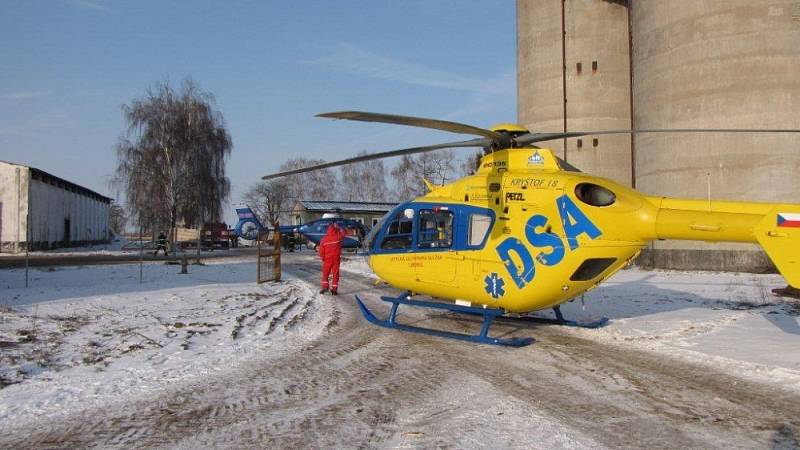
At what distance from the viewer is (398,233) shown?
1034 centimetres

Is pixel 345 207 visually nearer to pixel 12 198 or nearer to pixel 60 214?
pixel 60 214

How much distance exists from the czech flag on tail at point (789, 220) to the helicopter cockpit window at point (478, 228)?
3.79 metres

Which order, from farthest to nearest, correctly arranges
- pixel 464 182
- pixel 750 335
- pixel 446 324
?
pixel 446 324 < pixel 464 182 < pixel 750 335

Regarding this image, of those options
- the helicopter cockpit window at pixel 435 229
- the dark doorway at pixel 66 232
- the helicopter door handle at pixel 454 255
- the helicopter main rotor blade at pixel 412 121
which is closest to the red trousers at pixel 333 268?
the helicopter cockpit window at pixel 435 229

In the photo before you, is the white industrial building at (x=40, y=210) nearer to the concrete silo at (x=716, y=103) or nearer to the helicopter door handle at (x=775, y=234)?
the concrete silo at (x=716, y=103)

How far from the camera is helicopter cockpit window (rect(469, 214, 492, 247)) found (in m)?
8.99

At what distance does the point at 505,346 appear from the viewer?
8.30 meters

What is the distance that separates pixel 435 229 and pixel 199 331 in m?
4.12

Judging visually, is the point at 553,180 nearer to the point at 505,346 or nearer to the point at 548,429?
the point at 505,346

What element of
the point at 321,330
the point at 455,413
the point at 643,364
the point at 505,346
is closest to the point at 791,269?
the point at 643,364

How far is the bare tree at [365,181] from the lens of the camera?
3312 inches

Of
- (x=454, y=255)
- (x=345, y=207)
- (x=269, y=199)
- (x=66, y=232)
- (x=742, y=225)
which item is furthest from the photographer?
(x=269, y=199)

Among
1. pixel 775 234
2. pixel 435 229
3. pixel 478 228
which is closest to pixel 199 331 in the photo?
pixel 435 229

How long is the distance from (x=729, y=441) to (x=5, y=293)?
536 inches
